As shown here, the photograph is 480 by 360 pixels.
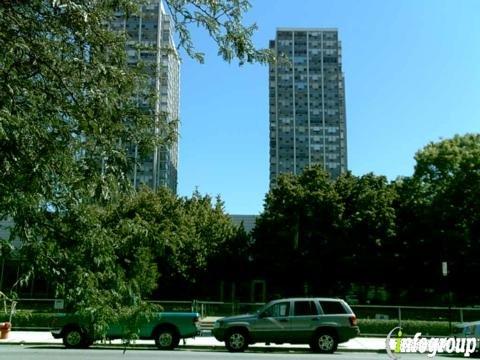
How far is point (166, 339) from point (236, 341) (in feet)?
8.39

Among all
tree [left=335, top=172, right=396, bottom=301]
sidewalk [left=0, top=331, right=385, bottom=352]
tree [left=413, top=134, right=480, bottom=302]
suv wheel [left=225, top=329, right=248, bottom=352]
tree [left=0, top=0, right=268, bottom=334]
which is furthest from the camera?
tree [left=335, top=172, right=396, bottom=301]

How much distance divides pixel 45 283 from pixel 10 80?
1.56 meters

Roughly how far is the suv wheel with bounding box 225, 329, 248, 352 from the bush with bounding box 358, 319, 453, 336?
8.64 metres

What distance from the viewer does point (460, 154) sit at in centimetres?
4581

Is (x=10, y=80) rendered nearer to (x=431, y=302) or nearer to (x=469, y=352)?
(x=469, y=352)

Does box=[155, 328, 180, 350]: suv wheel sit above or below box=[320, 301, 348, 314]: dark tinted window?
below

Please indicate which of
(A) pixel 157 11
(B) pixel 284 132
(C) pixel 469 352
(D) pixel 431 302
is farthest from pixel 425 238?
(B) pixel 284 132

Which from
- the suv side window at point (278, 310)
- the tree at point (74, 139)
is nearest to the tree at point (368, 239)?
the suv side window at point (278, 310)

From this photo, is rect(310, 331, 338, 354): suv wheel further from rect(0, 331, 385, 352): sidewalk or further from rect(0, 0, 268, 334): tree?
rect(0, 0, 268, 334): tree

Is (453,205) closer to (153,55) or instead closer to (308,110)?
(153,55)

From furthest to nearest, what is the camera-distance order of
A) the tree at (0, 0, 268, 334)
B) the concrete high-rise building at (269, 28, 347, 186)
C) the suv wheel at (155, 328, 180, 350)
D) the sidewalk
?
the concrete high-rise building at (269, 28, 347, 186) → the sidewalk → the suv wheel at (155, 328, 180, 350) → the tree at (0, 0, 268, 334)

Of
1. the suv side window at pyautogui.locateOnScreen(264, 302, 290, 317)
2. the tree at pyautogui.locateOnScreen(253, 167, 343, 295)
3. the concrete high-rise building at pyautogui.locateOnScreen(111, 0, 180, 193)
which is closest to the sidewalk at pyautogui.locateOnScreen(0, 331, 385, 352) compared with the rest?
the suv side window at pyautogui.locateOnScreen(264, 302, 290, 317)

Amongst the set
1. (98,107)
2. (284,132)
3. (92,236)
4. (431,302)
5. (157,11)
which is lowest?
(431,302)

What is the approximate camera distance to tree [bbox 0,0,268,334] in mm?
4090
